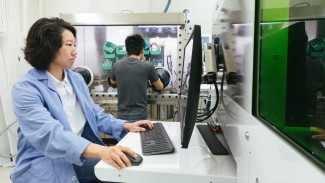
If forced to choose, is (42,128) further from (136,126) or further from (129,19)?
(129,19)

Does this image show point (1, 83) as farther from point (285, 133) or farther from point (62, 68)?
point (285, 133)

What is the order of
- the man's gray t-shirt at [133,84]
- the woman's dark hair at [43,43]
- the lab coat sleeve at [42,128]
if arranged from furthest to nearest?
1. the man's gray t-shirt at [133,84]
2. the woman's dark hair at [43,43]
3. the lab coat sleeve at [42,128]

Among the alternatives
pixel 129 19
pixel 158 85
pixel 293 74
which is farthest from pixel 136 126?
pixel 129 19

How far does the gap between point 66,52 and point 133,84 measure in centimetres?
103

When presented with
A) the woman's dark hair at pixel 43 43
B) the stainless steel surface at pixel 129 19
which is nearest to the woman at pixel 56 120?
the woman's dark hair at pixel 43 43

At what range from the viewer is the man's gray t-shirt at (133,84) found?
221 centimetres

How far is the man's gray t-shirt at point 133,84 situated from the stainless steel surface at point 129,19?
1.38 ft

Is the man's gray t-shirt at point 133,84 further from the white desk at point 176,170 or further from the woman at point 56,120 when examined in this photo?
the white desk at point 176,170

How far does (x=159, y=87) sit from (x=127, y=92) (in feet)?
1.05

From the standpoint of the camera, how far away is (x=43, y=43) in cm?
117

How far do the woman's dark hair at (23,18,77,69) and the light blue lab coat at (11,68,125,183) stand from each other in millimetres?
56

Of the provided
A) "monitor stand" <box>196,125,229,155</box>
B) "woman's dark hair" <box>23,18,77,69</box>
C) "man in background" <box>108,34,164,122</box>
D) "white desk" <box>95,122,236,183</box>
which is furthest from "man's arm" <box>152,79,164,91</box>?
"white desk" <box>95,122,236,183</box>

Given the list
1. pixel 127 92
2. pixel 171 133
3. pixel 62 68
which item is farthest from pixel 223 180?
pixel 127 92

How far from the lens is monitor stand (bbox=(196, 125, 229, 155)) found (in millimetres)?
967
